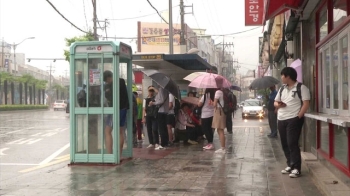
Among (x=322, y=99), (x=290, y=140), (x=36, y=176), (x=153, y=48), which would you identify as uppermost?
(x=153, y=48)

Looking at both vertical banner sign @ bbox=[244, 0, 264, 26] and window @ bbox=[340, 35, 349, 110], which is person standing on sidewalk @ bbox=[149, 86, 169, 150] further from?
vertical banner sign @ bbox=[244, 0, 264, 26]

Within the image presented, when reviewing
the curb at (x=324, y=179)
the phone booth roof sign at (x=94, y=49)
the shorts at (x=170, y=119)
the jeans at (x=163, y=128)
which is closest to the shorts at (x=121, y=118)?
the phone booth roof sign at (x=94, y=49)

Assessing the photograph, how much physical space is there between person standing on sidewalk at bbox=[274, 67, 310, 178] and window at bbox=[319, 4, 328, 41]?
1071 mm

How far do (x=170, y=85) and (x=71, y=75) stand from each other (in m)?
2.71

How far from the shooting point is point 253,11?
20.0m

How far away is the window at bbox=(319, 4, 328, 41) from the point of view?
7.42m

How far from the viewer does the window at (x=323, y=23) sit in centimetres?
742

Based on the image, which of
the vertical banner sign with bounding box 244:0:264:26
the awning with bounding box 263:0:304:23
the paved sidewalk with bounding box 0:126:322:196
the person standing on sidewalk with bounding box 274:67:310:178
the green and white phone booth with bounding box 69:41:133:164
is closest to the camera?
the paved sidewalk with bounding box 0:126:322:196

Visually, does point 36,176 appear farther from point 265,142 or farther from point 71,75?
point 265,142

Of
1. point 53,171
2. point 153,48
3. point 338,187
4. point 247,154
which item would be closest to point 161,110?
point 247,154

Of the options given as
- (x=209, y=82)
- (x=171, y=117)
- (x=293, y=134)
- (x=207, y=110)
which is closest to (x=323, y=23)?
(x=293, y=134)

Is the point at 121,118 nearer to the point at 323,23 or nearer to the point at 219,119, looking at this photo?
the point at 219,119

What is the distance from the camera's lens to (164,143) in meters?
11.2

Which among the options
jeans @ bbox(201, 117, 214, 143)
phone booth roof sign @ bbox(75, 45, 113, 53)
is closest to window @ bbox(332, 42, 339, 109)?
phone booth roof sign @ bbox(75, 45, 113, 53)
